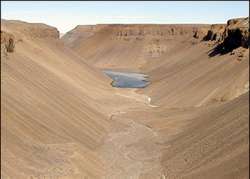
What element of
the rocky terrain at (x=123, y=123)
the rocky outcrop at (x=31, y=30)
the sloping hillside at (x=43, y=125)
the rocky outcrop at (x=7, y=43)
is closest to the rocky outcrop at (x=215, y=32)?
the rocky terrain at (x=123, y=123)

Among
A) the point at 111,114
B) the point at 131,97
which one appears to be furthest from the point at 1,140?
the point at 131,97

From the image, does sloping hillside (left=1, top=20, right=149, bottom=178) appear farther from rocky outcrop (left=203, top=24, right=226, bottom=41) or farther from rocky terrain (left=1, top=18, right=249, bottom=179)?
rocky outcrop (left=203, top=24, right=226, bottom=41)

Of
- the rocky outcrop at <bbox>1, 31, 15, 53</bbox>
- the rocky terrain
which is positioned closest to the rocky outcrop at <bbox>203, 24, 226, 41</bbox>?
the rocky terrain

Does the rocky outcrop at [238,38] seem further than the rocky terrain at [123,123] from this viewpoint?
Yes

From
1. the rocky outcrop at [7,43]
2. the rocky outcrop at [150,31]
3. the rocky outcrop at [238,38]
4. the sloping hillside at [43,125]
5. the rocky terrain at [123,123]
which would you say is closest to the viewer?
the sloping hillside at [43,125]

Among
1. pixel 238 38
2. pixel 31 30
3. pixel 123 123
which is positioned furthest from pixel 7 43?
pixel 238 38

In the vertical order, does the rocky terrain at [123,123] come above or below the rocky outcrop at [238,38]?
above

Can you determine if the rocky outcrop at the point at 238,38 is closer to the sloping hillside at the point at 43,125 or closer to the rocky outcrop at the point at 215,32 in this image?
the sloping hillside at the point at 43,125

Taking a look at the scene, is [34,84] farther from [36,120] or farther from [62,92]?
[36,120]
